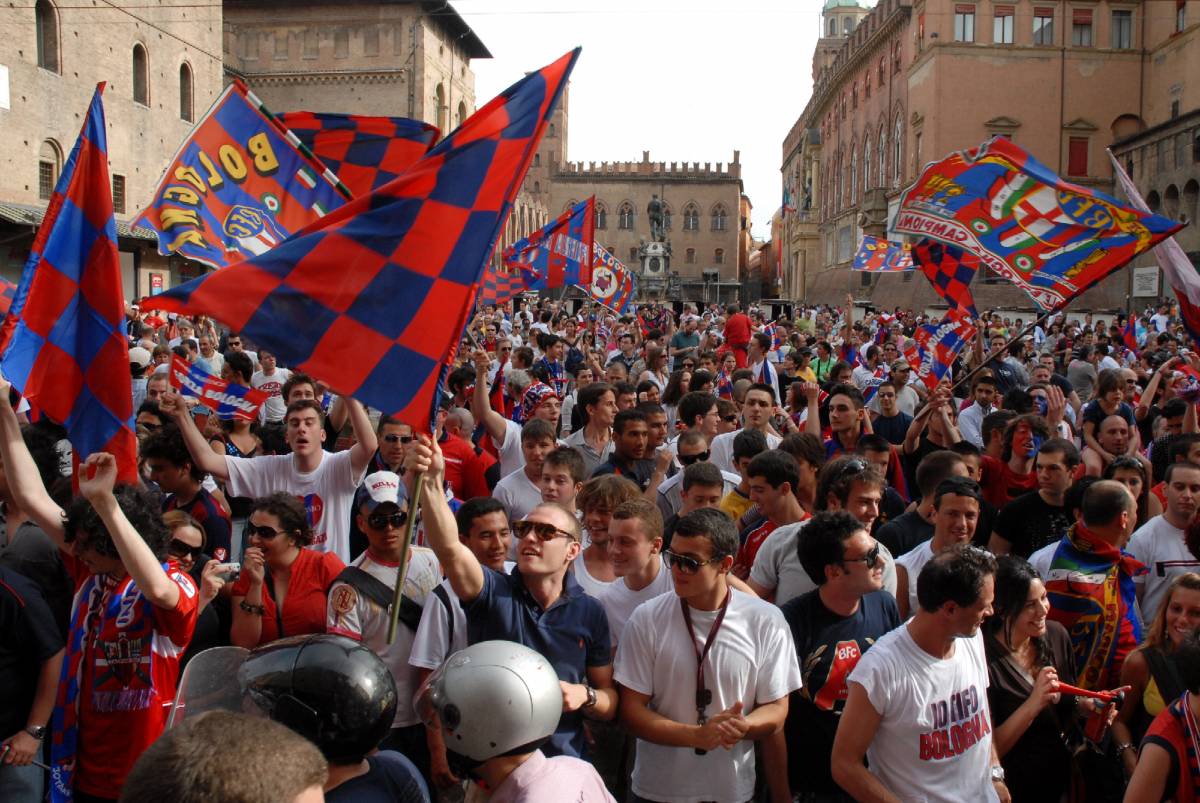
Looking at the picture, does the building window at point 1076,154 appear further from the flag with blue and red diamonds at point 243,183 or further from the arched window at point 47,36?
the flag with blue and red diamonds at point 243,183

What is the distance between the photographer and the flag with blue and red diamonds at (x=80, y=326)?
424cm

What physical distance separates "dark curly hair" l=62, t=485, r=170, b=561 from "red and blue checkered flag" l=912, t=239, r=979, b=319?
25.0 feet

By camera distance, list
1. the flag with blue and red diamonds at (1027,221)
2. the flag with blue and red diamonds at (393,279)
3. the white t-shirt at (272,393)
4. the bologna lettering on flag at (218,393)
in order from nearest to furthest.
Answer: the flag with blue and red diamonds at (393,279), the bologna lettering on flag at (218,393), the flag with blue and red diamonds at (1027,221), the white t-shirt at (272,393)

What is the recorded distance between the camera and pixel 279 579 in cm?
425

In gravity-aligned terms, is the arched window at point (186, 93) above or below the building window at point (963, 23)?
below

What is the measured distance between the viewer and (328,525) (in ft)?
18.1

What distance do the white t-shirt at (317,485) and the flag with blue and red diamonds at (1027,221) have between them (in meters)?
5.39

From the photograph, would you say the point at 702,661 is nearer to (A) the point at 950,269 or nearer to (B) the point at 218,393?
(B) the point at 218,393

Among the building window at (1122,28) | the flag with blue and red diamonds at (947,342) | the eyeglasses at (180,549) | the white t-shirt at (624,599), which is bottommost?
the white t-shirt at (624,599)

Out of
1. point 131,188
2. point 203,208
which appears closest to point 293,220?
point 203,208

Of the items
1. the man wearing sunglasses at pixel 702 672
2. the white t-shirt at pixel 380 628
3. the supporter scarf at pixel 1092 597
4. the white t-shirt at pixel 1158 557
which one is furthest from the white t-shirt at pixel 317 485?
the white t-shirt at pixel 1158 557

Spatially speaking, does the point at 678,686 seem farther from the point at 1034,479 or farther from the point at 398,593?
the point at 1034,479

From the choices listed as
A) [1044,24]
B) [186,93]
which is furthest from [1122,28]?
[186,93]

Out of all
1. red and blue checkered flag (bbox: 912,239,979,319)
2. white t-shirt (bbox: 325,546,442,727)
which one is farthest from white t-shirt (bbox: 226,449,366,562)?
red and blue checkered flag (bbox: 912,239,979,319)
